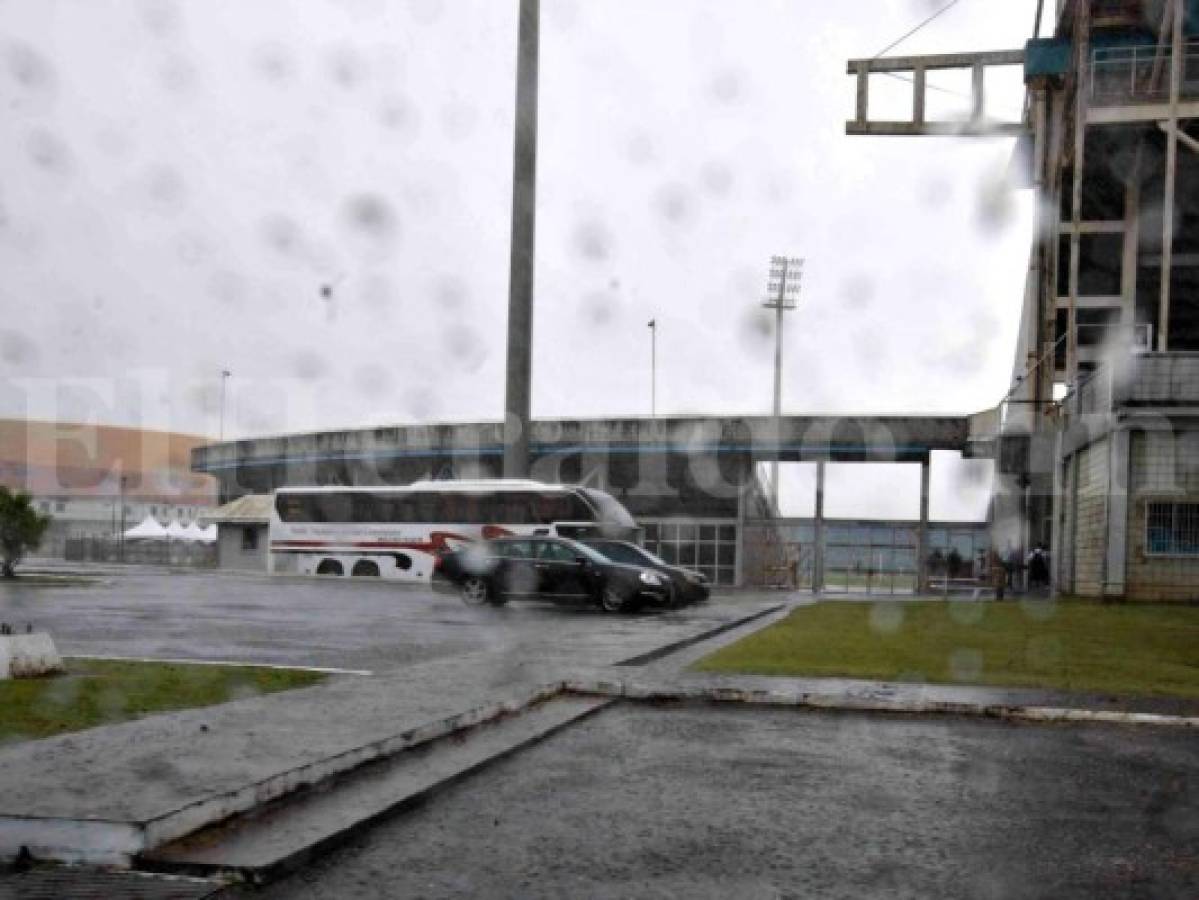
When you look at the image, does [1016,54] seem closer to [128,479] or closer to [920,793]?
[920,793]

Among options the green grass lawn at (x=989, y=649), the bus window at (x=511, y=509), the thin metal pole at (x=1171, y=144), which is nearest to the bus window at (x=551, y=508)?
the bus window at (x=511, y=509)

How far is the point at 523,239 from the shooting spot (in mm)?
27469

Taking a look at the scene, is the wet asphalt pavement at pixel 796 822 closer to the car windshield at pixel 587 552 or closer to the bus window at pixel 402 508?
the car windshield at pixel 587 552

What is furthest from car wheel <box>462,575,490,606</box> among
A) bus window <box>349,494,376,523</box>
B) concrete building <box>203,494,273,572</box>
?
concrete building <box>203,494,273,572</box>

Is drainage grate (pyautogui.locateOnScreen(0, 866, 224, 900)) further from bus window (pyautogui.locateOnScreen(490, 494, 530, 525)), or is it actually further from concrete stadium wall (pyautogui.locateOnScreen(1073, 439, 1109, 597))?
bus window (pyautogui.locateOnScreen(490, 494, 530, 525))

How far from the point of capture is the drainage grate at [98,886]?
397cm

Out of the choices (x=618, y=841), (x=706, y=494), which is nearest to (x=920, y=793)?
(x=618, y=841)

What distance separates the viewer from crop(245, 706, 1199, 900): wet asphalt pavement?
14.0ft

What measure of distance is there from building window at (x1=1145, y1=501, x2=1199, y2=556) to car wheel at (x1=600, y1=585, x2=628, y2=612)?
1150 centimetres

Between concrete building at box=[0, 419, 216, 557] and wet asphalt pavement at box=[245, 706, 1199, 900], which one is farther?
concrete building at box=[0, 419, 216, 557]

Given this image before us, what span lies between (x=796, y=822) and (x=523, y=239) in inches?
917

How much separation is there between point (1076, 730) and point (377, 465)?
44430 millimetres

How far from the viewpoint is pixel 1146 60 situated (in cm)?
3238

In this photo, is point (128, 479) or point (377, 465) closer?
point (377, 465)
